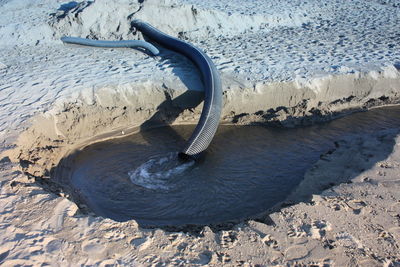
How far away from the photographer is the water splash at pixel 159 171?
5.42 metres

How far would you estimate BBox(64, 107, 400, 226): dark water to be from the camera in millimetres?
5012

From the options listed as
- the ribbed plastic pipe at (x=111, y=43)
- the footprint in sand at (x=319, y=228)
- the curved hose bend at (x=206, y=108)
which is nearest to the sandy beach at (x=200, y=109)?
the footprint in sand at (x=319, y=228)

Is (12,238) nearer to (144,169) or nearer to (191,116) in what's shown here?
(144,169)

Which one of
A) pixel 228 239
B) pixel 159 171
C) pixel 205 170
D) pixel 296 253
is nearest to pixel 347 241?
pixel 296 253

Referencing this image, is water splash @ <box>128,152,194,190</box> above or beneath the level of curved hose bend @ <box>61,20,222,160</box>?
beneath

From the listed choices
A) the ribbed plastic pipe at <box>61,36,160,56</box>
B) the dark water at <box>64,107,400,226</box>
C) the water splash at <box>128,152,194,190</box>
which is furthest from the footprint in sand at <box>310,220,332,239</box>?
the ribbed plastic pipe at <box>61,36,160,56</box>

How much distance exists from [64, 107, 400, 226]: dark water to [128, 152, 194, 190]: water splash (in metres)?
0.01

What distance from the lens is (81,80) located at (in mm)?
6781

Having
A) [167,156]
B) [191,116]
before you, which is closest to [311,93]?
[191,116]

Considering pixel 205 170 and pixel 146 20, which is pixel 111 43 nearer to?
pixel 146 20

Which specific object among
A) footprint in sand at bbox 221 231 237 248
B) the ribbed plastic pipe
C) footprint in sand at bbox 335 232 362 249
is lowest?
footprint in sand at bbox 335 232 362 249

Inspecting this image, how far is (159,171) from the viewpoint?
18.6 ft

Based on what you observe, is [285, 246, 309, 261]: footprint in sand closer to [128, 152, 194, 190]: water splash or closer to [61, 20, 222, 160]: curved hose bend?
[128, 152, 194, 190]: water splash

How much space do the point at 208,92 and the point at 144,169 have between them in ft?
5.16
